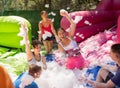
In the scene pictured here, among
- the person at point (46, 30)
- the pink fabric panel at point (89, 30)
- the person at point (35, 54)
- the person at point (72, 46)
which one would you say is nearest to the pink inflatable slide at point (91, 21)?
Result: the pink fabric panel at point (89, 30)

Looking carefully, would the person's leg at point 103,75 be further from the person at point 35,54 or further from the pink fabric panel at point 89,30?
the pink fabric panel at point 89,30

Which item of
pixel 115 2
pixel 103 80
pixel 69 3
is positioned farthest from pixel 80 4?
pixel 103 80

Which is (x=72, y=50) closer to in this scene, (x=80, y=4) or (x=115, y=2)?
(x=115, y=2)

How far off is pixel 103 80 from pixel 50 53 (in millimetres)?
2808

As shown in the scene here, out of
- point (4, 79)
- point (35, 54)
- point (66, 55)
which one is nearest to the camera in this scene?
point (4, 79)

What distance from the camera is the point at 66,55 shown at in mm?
5172

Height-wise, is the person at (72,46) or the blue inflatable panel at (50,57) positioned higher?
the person at (72,46)

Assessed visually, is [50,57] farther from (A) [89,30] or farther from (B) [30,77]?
(B) [30,77]

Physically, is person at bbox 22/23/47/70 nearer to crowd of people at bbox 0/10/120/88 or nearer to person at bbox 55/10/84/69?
crowd of people at bbox 0/10/120/88

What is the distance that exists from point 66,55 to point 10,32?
1.83 meters

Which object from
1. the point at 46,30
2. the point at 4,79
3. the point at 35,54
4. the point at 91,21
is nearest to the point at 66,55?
the point at 35,54

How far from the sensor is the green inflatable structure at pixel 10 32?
21.4ft

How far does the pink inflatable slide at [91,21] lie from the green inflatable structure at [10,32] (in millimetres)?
880

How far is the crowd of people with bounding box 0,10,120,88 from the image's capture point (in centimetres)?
299
